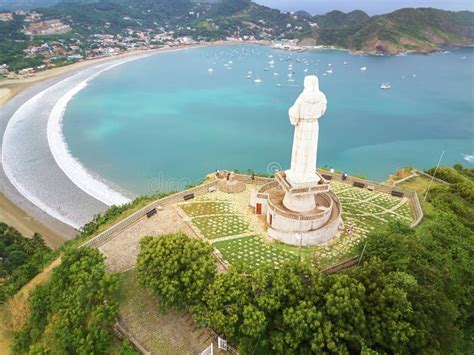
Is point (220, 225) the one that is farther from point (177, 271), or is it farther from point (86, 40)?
point (86, 40)

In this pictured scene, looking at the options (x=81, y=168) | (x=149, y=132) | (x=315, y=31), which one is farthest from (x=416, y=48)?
(x=81, y=168)

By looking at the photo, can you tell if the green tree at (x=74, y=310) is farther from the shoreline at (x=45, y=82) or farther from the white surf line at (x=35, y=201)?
the white surf line at (x=35, y=201)

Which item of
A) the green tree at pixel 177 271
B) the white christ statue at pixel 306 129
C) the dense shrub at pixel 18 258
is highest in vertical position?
the white christ statue at pixel 306 129

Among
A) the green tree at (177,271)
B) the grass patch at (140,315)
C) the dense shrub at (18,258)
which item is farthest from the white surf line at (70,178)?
the green tree at (177,271)

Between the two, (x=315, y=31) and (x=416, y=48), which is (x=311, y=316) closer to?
(x=416, y=48)

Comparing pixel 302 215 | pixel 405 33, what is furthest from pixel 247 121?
pixel 405 33
